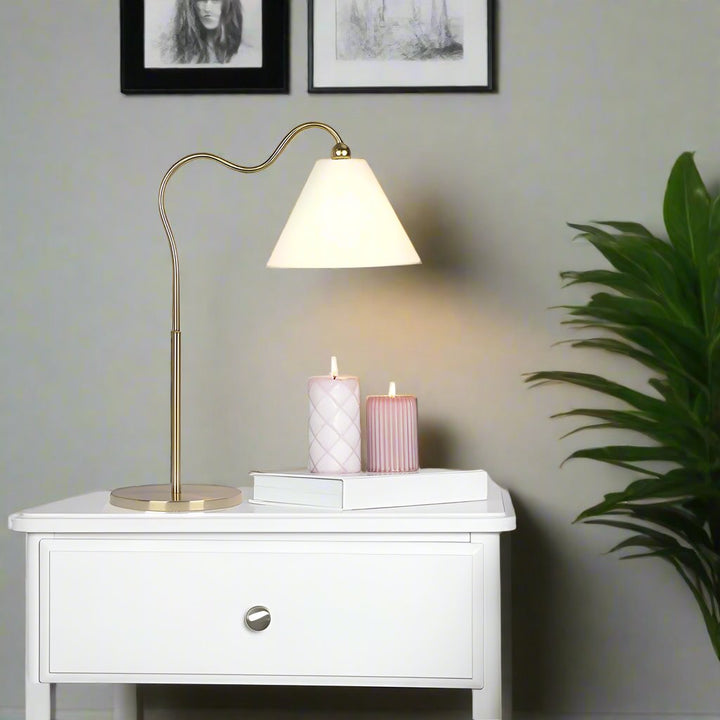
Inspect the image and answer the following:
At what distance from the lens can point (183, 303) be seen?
1945 millimetres

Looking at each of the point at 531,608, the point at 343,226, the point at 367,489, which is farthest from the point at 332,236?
the point at 531,608

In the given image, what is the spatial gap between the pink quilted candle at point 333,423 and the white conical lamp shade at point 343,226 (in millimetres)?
196

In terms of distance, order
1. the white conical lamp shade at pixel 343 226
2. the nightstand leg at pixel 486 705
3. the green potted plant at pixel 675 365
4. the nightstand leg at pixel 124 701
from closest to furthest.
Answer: the nightstand leg at pixel 486 705 < the white conical lamp shade at pixel 343 226 < the green potted plant at pixel 675 365 < the nightstand leg at pixel 124 701

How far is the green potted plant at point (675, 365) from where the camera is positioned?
5.47ft

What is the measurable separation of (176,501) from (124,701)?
0.58 meters

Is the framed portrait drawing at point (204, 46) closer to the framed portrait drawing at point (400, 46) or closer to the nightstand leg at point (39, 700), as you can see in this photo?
the framed portrait drawing at point (400, 46)

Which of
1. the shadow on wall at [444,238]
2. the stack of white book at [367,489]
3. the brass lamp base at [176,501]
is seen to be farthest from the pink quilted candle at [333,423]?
the shadow on wall at [444,238]

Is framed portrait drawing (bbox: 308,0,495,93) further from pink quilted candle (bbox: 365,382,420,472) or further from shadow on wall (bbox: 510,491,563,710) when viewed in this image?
shadow on wall (bbox: 510,491,563,710)

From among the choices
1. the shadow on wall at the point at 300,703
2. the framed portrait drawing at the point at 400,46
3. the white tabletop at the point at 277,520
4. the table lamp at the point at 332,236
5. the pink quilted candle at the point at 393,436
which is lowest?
the shadow on wall at the point at 300,703

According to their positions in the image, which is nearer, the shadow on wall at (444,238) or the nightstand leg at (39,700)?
the nightstand leg at (39,700)

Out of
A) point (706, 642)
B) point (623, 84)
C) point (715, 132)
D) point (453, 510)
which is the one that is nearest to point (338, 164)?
point (453, 510)

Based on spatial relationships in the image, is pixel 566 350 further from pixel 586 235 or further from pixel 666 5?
pixel 666 5

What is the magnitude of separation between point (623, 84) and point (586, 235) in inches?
14.1

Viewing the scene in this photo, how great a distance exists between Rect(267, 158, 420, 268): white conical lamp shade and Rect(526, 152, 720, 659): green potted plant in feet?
1.35
